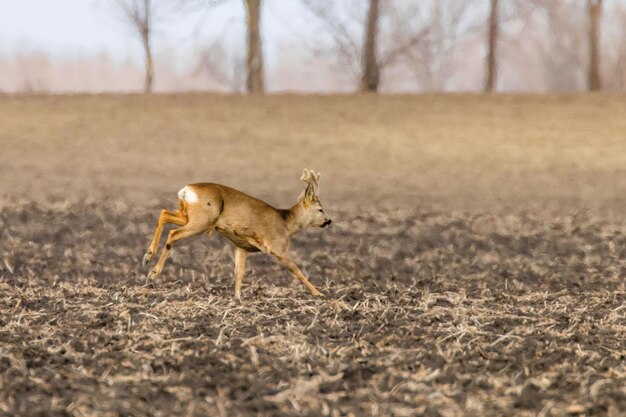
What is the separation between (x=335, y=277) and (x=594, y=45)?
2494 cm

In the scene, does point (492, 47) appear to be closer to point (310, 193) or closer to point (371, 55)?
point (371, 55)

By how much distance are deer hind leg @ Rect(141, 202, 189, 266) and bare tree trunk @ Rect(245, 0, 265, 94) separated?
24006 millimetres

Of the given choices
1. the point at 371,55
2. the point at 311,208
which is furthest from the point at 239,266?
the point at 371,55

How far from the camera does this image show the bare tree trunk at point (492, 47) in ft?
114

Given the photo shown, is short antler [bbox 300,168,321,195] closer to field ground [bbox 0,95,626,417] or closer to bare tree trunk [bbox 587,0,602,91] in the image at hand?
field ground [bbox 0,95,626,417]

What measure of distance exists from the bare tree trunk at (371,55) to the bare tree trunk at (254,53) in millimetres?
3206

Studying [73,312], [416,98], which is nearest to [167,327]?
[73,312]

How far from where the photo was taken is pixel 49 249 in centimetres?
1256

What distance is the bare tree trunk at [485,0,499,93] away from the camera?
34.7 m

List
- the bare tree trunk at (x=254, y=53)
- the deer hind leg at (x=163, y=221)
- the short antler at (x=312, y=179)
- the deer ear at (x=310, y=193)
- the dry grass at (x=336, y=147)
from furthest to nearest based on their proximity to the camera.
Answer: the bare tree trunk at (x=254, y=53) → the dry grass at (x=336, y=147) → the deer ear at (x=310, y=193) → the short antler at (x=312, y=179) → the deer hind leg at (x=163, y=221)

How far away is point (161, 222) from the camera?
834cm

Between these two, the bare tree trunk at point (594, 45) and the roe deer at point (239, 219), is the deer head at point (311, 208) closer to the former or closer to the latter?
the roe deer at point (239, 219)

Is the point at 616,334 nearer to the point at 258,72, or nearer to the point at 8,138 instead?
the point at 8,138

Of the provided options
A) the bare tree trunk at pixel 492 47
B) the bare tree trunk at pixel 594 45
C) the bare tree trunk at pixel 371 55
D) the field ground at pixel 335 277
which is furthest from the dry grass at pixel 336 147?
the bare tree trunk at pixel 492 47
